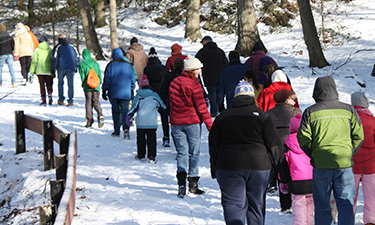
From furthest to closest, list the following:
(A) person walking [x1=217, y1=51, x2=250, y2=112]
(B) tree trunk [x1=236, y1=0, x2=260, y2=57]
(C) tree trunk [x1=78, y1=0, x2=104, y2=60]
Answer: (C) tree trunk [x1=78, y1=0, x2=104, y2=60] → (B) tree trunk [x1=236, y1=0, x2=260, y2=57] → (A) person walking [x1=217, y1=51, x2=250, y2=112]

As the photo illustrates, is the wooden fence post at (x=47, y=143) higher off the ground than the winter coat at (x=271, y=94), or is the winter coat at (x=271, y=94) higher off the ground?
the winter coat at (x=271, y=94)

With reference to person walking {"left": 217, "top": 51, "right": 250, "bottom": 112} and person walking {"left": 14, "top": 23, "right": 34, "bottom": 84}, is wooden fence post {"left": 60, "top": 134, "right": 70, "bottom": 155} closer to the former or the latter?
person walking {"left": 217, "top": 51, "right": 250, "bottom": 112}

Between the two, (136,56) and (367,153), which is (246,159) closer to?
(367,153)

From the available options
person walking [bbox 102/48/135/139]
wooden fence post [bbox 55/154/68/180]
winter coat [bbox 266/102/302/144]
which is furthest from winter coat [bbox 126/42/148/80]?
winter coat [bbox 266/102/302/144]

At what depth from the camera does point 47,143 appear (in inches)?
296

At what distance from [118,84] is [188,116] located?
4.18 m

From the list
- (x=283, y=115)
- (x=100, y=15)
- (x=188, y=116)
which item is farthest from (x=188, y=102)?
(x=100, y=15)

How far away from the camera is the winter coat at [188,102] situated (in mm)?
6074

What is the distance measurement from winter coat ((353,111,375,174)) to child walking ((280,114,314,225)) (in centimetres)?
64

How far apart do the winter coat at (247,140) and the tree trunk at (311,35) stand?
11050 mm

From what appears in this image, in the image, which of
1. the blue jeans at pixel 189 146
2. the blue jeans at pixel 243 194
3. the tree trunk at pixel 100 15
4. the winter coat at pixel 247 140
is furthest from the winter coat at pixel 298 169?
the tree trunk at pixel 100 15

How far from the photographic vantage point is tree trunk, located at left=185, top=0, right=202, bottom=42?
20000 mm

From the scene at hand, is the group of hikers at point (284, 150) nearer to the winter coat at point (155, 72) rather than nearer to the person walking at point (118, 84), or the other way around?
the winter coat at point (155, 72)

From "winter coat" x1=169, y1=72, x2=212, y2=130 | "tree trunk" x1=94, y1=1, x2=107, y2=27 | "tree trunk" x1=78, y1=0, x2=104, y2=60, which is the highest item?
"tree trunk" x1=94, y1=1, x2=107, y2=27
